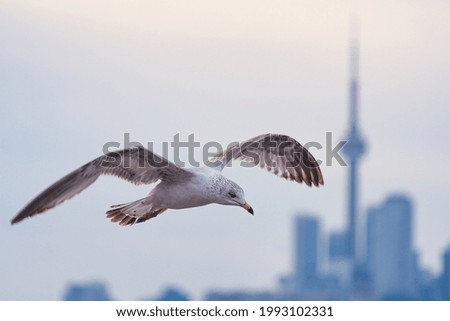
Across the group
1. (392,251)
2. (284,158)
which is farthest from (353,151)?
(284,158)

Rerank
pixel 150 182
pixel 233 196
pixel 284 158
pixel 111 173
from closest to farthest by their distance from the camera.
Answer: pixel 111 173, pixel 150 182, pixel 233 196, pixel 284 158

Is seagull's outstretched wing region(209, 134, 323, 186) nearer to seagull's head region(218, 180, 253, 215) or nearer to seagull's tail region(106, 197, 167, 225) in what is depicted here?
seagull's head region(218, 180, 253, 215)

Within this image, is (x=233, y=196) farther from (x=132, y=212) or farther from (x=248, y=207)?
(x=132, y=212)

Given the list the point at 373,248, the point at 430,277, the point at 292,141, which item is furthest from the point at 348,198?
the point at 292,141

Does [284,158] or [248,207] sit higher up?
[284,158]

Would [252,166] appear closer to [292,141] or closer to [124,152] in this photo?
[292,141]
